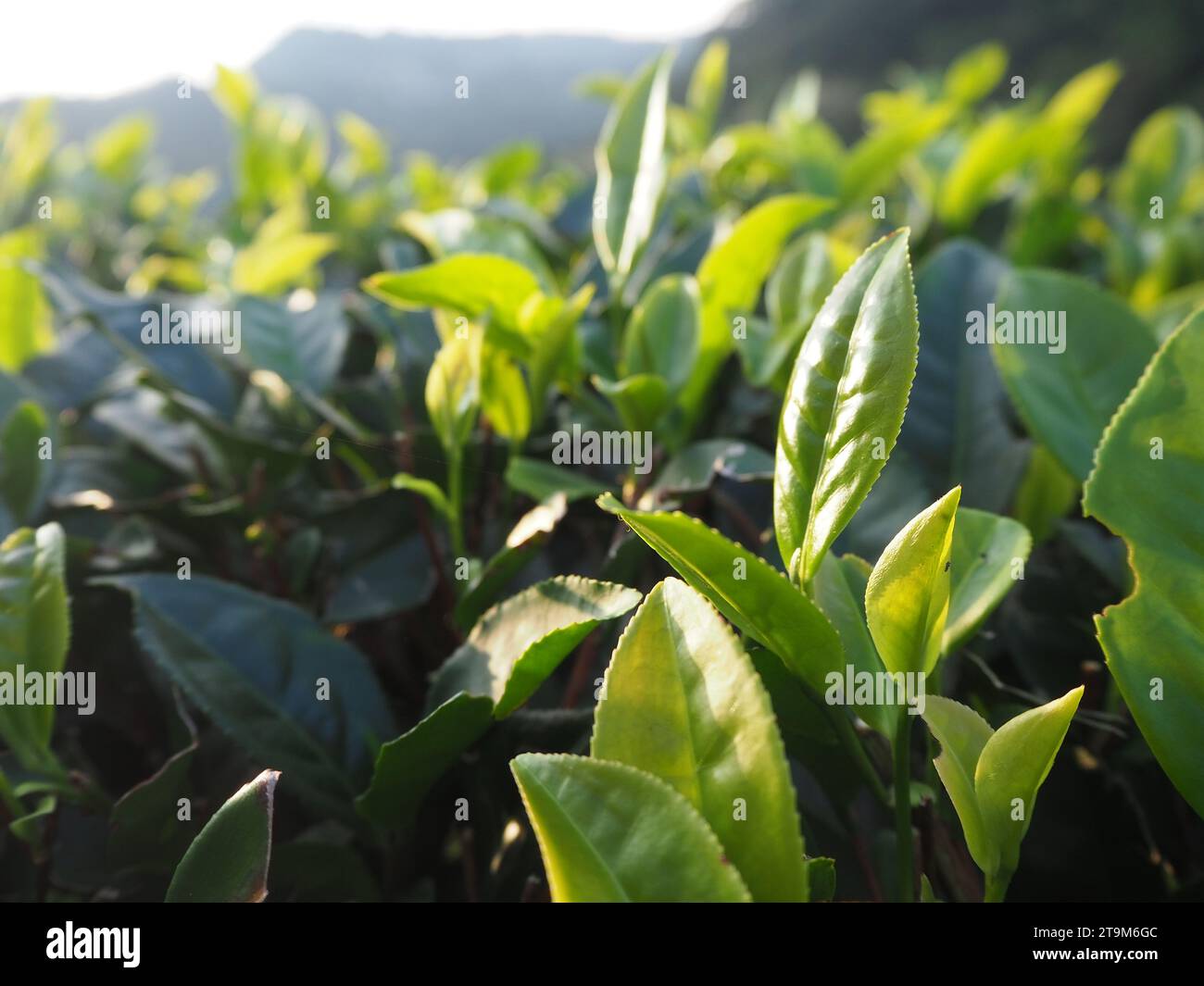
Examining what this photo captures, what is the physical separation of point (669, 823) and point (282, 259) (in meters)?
1.12

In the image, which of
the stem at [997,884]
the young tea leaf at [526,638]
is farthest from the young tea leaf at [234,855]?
the stem at [997,884]

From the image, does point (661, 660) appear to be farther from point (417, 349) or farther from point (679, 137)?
point (679, 137)

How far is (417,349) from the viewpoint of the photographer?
1148mm

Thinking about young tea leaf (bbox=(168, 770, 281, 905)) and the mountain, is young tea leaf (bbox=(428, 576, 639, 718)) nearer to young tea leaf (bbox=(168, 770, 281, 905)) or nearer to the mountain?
young tea leaf (bbox=(168, 770, 281, 905))

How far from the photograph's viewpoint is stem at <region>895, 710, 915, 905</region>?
0.57 metres

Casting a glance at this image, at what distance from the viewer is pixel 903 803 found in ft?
1.88

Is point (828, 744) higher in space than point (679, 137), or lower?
lower
